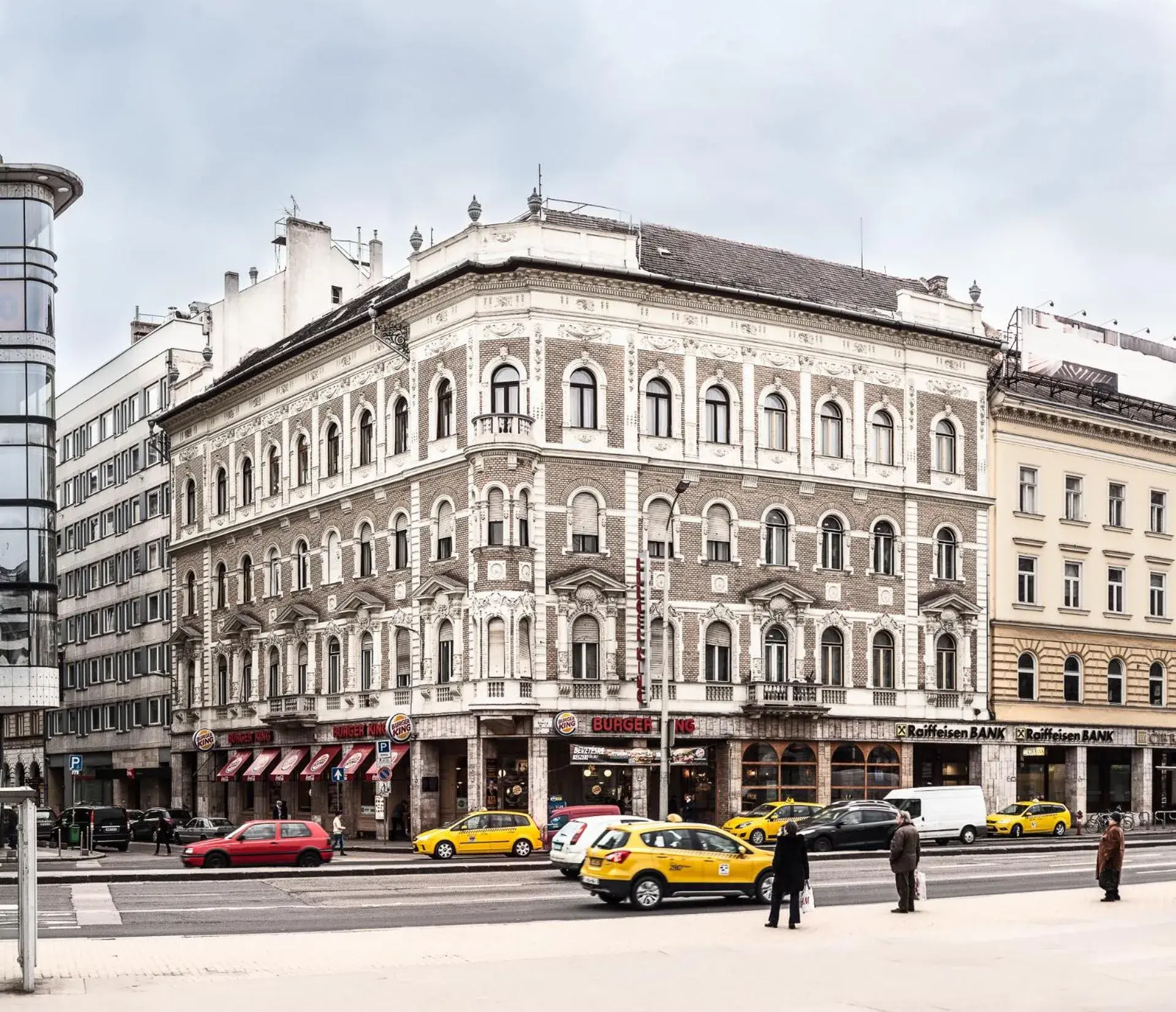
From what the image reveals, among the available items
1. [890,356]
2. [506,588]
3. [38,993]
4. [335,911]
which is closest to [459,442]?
[506,588]

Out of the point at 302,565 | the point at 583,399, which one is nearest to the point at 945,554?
the point at 583,399

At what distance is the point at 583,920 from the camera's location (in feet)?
92.8

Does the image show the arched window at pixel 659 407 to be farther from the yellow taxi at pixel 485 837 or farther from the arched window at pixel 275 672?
the arched window at pixel 275 672

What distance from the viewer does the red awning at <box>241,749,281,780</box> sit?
65.8m

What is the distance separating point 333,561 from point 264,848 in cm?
2111

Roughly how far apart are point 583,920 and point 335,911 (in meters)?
5.17

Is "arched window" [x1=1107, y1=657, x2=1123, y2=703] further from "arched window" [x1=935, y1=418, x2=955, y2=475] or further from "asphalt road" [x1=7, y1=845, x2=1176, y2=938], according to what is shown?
"asphalt road" [x1=7, y1=845, x2=1176, y2=938]

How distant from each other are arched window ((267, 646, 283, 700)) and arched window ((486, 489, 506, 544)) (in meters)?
16.1

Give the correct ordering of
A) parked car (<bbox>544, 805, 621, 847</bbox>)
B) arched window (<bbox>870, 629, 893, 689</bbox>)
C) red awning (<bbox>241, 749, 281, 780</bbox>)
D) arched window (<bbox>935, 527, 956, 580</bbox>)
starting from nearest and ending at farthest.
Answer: parked car (<bbox>544, 805, 621, 847</bbox>)
arched window (<bbox>870, 629, 893, 689</bbox>)
arched window (<bbox>935, 527, 956, 580</bbox>)
red awning (<bbox>241, 749, 281, 780</bbox>)

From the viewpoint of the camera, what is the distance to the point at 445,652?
55969 mm

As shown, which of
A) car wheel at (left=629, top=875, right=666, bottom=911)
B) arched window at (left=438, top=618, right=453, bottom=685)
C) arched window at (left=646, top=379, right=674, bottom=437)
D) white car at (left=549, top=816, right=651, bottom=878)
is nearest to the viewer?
car wheel at (left=629, top=875, right=666, bottom=911)

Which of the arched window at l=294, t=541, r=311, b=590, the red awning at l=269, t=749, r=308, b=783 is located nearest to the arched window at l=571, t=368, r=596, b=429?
the arched window at l=294, t=541, r=311, b=590

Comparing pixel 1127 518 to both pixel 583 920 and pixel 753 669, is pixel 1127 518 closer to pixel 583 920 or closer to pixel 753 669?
pixel 753 669

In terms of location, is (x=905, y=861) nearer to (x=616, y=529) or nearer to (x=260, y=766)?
(x=616, y=529)
